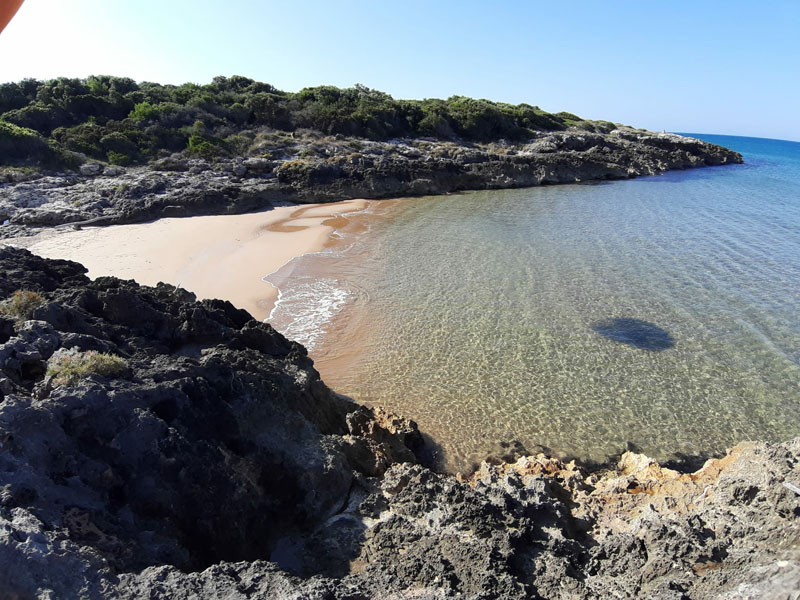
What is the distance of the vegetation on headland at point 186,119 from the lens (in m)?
26.4

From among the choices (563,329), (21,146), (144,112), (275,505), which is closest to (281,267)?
(563,329)

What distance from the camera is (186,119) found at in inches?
1255

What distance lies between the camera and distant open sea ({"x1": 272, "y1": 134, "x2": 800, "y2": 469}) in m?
8.75

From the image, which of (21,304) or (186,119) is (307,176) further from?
(21,304)

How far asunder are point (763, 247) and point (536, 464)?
16782 mm

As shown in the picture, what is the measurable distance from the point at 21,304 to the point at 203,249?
10340 millimetres

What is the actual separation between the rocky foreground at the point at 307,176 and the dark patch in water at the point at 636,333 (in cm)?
1698

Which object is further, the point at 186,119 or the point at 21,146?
the point at 186,119

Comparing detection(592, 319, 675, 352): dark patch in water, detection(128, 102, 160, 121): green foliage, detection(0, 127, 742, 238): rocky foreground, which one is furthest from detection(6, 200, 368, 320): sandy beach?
detection(128, 102, 160, 121): green foliage

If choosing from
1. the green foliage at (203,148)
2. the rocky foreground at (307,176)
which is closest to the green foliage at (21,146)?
the rocky foreground at (307,176)

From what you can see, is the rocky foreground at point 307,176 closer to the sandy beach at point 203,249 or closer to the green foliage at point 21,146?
the sandy beach at point 203,249

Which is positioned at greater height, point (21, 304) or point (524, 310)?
point (21, 304)

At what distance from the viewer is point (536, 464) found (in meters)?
7.52

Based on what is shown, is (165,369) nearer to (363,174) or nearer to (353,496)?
(353,496)
